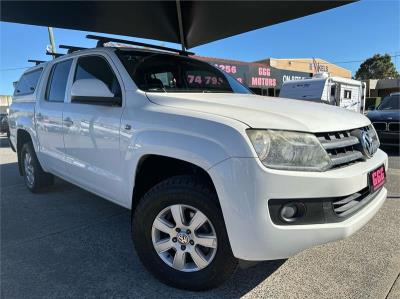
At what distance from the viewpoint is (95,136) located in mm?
3328

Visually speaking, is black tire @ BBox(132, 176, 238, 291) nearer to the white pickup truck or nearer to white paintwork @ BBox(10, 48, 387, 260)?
the white pickup truck

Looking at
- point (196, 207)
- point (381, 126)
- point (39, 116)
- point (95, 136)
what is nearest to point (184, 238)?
point (196, 207)

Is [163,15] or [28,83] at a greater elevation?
[163,15]

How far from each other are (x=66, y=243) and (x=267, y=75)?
20847mm

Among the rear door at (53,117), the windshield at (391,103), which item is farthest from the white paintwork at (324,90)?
the rear door at (53,117)

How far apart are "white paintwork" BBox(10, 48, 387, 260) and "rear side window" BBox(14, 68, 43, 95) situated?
201 centimetres

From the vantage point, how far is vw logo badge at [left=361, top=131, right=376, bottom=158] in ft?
8.80

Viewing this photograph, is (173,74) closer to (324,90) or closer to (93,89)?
(93,89)

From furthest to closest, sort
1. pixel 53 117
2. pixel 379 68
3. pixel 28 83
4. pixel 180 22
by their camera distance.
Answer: pixel 379 68 < pixel 180 22 < pixel 28 83 < pixel 53 117

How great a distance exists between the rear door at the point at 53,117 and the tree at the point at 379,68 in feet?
214

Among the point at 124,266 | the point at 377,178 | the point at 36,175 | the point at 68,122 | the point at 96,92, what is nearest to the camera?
the point at 377,178

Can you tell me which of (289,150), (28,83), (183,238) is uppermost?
(28,83)

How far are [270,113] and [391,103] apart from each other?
8544 mm

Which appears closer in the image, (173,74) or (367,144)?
(367,144)
